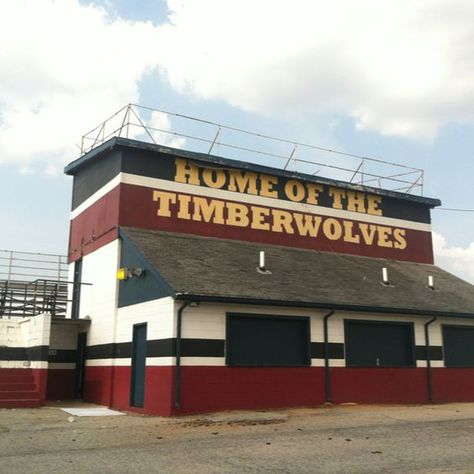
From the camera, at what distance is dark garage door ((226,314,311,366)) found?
17422 mm

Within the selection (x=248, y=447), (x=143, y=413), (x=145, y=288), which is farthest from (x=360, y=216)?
(x=248, y=447)

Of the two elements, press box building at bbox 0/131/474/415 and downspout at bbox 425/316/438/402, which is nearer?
press box building at bbox 0/131/474/415

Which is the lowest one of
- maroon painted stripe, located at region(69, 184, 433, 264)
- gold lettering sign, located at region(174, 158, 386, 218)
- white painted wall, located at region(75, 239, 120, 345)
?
white painted wall, located at region(75, 239, 120, 345)

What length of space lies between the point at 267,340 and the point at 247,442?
22.7ft

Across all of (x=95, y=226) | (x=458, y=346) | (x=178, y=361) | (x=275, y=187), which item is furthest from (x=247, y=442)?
(x=275, y=187)

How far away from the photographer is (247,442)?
11.2 m

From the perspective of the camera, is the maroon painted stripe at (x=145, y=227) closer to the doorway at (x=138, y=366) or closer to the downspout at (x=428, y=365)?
the doorway at (x=138, y=366)

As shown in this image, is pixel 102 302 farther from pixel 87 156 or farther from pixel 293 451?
pixel 293 451

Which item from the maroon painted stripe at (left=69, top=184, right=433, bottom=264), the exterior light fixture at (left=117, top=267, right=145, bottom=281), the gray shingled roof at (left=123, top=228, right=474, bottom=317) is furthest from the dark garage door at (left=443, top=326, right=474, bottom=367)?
the exterior light fixture at (left=117, top=267, right=145, bottom=281)

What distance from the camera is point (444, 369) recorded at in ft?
68.7

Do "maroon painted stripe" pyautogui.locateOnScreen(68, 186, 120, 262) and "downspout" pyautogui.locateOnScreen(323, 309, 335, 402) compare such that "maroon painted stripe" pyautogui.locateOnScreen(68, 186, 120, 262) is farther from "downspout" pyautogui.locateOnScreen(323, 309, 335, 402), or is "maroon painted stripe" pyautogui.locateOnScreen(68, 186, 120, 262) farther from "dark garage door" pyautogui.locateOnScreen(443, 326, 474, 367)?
"dark garage door" pyautogui.locateOnScreen(443, 326, 474, 367)

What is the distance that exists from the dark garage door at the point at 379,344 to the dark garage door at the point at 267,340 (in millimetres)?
1785

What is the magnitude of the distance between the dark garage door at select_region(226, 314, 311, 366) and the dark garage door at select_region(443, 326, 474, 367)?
603 cm

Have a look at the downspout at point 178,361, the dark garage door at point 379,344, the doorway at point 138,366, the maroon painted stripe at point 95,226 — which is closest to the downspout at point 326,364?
the dark garage door at point 379,344
